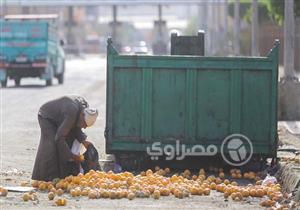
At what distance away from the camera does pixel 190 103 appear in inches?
524

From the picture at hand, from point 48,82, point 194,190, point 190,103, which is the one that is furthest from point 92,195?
point 48,82

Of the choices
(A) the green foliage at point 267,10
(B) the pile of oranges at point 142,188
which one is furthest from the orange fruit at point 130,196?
(A) the green foliage at point 267,10

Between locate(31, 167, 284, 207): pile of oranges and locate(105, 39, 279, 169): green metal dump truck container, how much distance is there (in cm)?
167

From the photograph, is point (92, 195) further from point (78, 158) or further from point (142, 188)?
point (78, 158)

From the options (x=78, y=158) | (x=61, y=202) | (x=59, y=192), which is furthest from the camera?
(x=78, y=158)

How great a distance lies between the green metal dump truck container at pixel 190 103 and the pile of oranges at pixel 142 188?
5.48 feet

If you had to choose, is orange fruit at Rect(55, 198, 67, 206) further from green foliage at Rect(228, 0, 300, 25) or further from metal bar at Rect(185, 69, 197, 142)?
green foliage at Rect(228, 0, 300, 25)

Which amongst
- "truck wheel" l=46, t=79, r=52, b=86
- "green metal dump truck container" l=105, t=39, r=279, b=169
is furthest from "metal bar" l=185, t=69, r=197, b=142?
"truck wheel" l=46, t=79, r=52, b=86

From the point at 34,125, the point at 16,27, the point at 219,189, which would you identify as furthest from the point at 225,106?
the point at 16,27

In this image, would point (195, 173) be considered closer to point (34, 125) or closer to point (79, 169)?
point (79, 169)

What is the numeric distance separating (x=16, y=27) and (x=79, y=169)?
88.0 feet

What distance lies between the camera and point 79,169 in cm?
1187

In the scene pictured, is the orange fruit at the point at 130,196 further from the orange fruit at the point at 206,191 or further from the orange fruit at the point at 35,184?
the orange fruit at the point at 35,184

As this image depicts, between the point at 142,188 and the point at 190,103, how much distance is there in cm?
280
